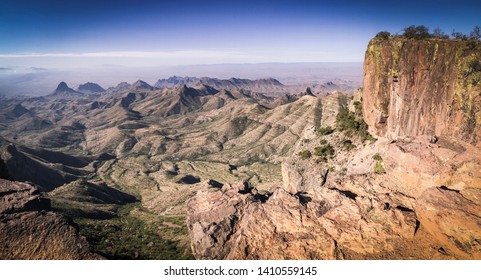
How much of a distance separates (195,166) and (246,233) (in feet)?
545

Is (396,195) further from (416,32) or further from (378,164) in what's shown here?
(416,32)

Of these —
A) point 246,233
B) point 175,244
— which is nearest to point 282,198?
point 246,233

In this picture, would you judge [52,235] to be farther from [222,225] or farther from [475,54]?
[475,54]

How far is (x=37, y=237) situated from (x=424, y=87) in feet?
182

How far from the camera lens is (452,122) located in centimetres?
4047

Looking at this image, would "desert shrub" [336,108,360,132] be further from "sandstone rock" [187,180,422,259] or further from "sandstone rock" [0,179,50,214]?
"sandstone rock" [0,179,50,214]

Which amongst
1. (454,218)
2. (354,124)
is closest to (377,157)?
(354,124)

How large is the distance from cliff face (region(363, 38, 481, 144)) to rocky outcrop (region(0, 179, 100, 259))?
47279 millimetres

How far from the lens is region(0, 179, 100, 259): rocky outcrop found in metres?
34.1

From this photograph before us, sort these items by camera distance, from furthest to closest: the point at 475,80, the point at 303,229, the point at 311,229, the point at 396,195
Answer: the point at 475,80, the point at 396,195, the point at 303,229, the point at 311,229

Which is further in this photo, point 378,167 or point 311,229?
point 378,167

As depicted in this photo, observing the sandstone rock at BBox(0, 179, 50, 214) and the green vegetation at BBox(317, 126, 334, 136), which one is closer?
the sandstone rock at BBox(0, 179, 50, 214)

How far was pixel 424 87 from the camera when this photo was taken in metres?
45.9

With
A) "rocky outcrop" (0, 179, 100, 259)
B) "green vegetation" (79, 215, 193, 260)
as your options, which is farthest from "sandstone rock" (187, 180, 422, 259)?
"rocky outcrop" (0, 179, 100, 259)
